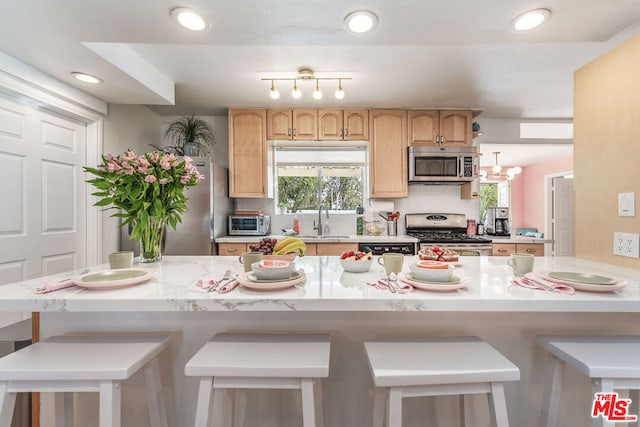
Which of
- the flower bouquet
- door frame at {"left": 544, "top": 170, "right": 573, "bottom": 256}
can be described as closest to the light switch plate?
the flower bouquet

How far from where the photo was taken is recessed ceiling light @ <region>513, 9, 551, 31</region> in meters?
1.43

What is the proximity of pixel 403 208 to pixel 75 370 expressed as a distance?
3.52 meters

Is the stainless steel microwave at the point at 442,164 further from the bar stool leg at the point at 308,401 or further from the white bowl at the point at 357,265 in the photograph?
the bar stool leg at the point at 308,401

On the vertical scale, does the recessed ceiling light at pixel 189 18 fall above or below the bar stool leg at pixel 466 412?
above

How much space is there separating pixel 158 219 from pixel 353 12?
143 cm

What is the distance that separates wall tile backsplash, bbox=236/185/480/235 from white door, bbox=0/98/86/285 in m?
1.66

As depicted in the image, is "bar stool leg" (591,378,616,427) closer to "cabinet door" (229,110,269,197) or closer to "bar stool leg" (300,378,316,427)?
"bar stool leg" (300,378,316,427)

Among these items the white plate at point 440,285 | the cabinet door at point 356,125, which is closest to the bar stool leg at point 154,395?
the white plate at point 440,285

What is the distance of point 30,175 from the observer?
7.66 ft

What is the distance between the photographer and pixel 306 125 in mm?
3510

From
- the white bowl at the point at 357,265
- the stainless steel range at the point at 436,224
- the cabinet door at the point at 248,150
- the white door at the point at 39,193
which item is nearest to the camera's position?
the white bowl at the point at 357,265

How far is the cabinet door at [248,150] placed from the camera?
3488 mm

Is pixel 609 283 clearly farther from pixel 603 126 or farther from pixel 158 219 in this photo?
pixel 158 219

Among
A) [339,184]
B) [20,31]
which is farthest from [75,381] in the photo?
[339,184]
